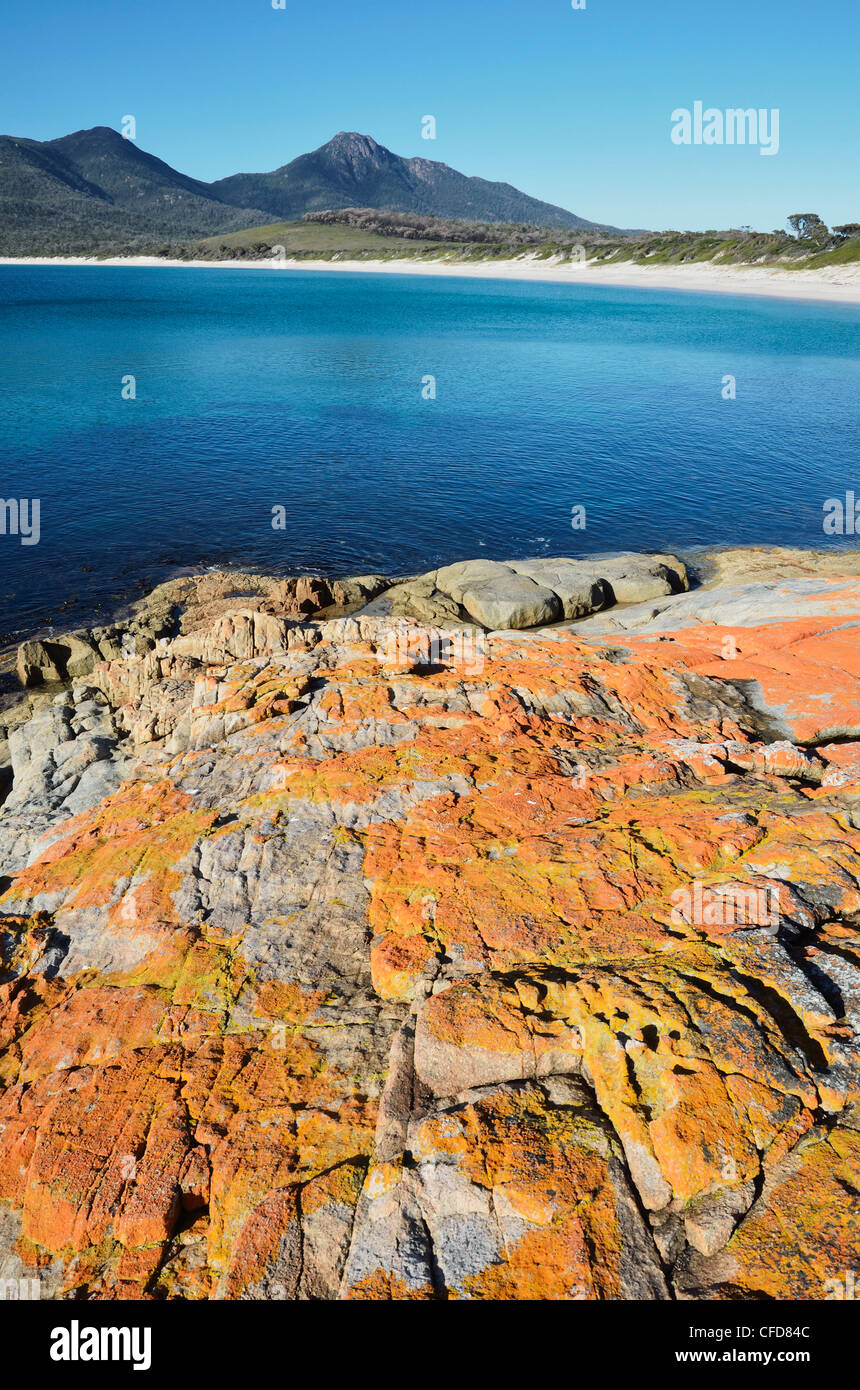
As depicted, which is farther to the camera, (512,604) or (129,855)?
(512,604)

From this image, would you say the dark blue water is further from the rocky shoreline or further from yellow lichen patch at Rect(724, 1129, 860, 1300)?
yellow lichen patch at Rect(724, 1129, 860, 1300)

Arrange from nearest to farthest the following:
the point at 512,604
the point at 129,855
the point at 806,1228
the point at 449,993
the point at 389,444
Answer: the point at 806,1228 → the point at 449,993 → the point at 129,855 → the point at 512,604 → the point at 389,444

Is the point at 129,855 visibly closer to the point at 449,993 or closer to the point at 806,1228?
the point at 449,993

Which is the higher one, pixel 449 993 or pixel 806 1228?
pixel 449 993

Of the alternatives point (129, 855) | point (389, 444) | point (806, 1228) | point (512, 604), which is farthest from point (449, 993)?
point (389, 444)

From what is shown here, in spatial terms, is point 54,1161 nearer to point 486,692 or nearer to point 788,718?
point 486,692

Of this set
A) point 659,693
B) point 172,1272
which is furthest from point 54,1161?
point 659,693
